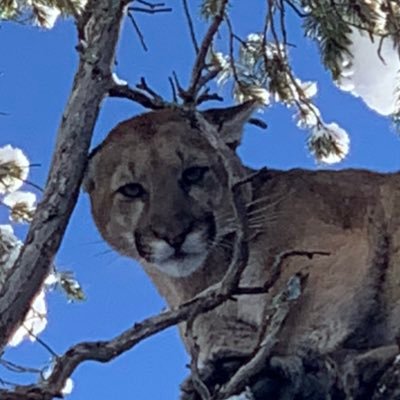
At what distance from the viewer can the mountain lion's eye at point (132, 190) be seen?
379cm

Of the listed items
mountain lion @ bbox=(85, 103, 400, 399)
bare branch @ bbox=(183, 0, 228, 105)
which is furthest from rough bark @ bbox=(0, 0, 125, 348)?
bare branch @ bbox=(183, 0, 228, 105)

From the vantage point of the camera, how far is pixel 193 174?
Result: 3.80 meters

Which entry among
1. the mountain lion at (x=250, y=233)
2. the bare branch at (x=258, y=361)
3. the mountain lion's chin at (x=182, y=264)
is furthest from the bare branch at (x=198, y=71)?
the mountain lion's chin at (x=182, y=264)

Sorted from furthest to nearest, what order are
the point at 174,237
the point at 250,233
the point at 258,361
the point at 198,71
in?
the point at 250,233, the point at 174,237, the point at 198,71, the point at 258,361

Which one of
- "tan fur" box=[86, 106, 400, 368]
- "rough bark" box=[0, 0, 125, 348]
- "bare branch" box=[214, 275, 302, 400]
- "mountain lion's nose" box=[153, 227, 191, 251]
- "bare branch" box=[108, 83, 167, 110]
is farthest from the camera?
"mountain lion's nose" box=[153, 227, 191, 251]

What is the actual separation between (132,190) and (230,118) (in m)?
0.38

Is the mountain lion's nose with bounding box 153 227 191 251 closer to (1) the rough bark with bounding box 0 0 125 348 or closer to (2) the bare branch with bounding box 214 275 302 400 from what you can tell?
(1) the rough bark with bounding box 0 0 125 348

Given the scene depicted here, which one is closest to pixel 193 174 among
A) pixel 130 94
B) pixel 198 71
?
pixel 130 94

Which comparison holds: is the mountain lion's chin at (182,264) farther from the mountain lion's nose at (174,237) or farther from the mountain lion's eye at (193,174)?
the mountain lion's eye at (193,174)

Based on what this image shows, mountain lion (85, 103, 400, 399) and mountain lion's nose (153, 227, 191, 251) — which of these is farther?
mountain lion's nose (153, 227, 191, 251)

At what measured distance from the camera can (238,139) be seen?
3941 mm

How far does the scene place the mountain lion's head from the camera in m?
3.59

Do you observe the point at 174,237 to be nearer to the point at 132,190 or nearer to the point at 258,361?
the point at 132,190

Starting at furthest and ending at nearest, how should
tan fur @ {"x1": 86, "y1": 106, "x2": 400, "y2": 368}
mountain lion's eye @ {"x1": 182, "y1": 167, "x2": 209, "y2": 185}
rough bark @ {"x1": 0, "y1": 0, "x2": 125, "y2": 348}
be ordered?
1. mountain lion's eye @ {"x1": 182, "y1": 167, "x2": 209, "y2": 185}
2. tan fur @ {"x1": 86, "y1": 106, "x2": 400, "y2": 368}
3. rough bark @ {"x1": 0, "y1": 0, "x2": 125, "y2": 348}
